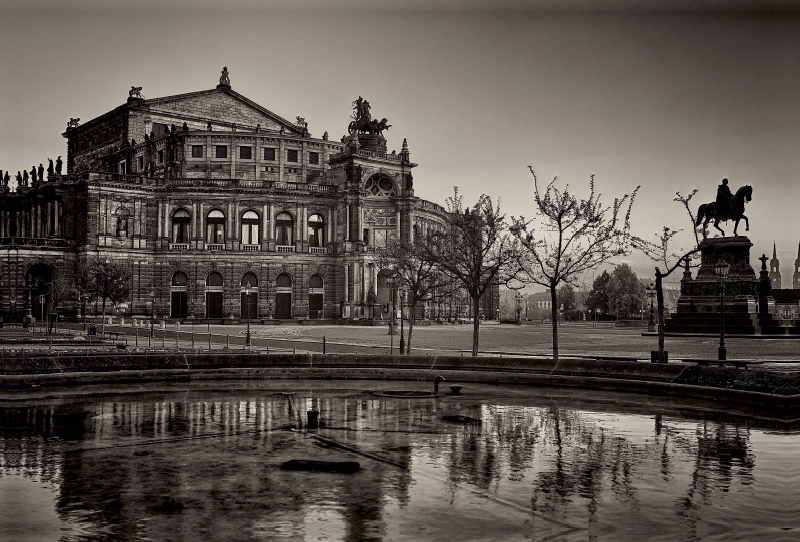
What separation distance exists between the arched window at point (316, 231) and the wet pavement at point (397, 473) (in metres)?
75.8

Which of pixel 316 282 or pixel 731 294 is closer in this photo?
pixel 731 294

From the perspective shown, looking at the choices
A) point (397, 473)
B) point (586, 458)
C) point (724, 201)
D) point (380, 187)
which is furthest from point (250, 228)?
point (397, 473)

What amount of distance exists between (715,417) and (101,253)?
250 feet

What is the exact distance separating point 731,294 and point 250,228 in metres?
57.0

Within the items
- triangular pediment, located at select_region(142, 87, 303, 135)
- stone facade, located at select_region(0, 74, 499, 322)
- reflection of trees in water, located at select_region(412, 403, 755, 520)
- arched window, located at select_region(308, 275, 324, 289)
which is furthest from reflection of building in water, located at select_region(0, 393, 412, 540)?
triangular pediment, located at select_region(142, 87, 303, 135)

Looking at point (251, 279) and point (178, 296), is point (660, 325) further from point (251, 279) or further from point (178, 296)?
point (178, 296)

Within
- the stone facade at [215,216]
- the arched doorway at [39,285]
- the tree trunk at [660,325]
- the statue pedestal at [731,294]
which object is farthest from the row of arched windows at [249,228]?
the tree trunk at [660,325]

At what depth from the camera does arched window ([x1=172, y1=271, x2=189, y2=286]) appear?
85.6 m

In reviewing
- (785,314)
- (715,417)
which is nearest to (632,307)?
(785,314)

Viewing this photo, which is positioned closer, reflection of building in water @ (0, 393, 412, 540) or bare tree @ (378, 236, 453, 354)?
reflection of building in water @ (0, 393, 412, 540)

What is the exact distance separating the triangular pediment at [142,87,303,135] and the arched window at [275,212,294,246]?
18258 millimetres

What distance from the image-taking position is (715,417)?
15.8 metres

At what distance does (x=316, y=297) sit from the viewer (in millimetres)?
91188

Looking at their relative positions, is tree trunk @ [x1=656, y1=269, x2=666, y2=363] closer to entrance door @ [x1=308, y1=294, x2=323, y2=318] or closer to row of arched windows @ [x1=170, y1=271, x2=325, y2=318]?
row of arched windows @ [x1=170, y1=271, x2=325, y2=318]
